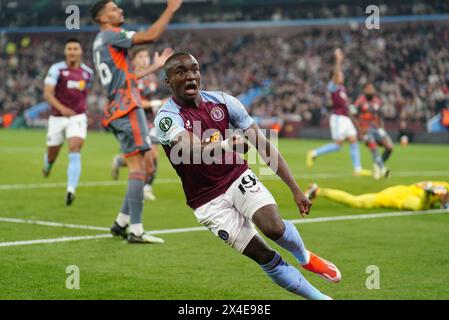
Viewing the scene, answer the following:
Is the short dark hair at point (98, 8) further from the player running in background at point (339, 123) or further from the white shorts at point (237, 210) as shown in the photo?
the player running in background at point (339, 123)

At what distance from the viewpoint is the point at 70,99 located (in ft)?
45.9

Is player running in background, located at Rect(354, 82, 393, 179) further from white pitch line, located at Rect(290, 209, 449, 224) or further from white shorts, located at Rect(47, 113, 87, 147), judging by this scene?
white shorts, located at Rect(47, 113, 87, 147)

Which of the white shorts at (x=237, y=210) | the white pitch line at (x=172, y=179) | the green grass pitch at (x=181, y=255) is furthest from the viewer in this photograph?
the white pitch line at (x=172, y=179)

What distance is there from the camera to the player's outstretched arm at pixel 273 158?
622cm

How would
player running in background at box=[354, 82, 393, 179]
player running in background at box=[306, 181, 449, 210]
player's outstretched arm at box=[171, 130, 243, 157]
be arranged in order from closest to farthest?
player's outstretched arm at box=[171, 130, 243, 157], player running in background at box=[306, 181, 449, 210], player running in background at box=[354, 82, 393, 179]

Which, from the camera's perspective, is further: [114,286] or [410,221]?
[410,221]

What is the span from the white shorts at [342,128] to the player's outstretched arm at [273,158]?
14.2 meters

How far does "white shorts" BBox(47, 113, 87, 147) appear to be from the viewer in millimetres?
Result: 13711

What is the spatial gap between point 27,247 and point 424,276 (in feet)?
14.6

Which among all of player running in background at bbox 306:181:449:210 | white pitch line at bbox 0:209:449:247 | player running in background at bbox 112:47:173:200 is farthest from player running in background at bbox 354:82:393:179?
white pitch line at bbox 0:209:449:247

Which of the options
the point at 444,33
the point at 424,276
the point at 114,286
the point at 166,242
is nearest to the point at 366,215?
the point at 166,242

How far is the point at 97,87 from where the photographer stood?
51.0 meters

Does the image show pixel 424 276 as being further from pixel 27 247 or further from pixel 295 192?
pixel 27 247

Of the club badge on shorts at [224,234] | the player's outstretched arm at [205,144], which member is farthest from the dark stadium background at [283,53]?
the player's outstretched arm at [205,144]
